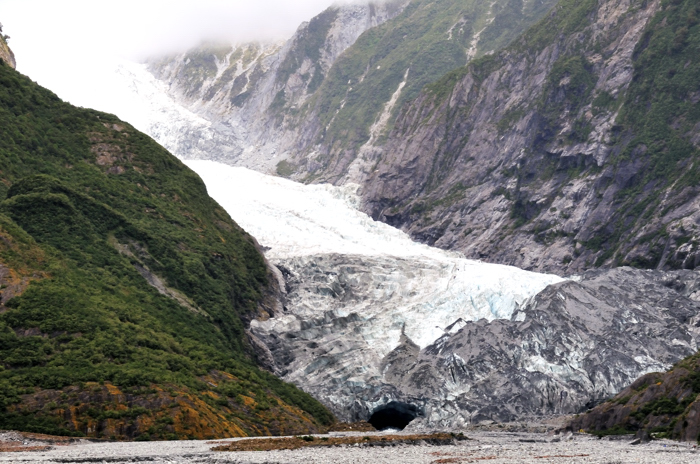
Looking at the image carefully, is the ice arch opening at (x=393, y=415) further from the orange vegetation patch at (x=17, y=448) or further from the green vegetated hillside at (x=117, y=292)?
the orange vegetation patch at (x=17, y=448)

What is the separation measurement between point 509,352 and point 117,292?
45370mm

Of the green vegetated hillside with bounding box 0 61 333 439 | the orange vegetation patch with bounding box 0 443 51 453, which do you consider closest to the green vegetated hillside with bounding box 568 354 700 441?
the green vegetated hillside with bounding box 0 61 333 439

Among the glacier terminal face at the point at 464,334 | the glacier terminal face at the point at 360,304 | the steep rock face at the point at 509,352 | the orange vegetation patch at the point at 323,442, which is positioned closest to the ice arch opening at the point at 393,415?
the glacier terminal face at the point at 464,334

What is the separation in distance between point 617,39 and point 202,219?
9578 cm

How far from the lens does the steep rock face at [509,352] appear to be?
98.1 meters

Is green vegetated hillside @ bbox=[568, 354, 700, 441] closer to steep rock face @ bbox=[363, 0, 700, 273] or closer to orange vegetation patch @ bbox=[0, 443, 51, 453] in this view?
orange vegetation patch @ bbox=[0, 443, 51, 453]

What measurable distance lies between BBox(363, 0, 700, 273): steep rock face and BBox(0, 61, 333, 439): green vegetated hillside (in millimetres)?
56603

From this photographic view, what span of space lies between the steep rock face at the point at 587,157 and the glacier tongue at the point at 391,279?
48.5 ft

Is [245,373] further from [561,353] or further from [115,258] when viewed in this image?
[561,353]

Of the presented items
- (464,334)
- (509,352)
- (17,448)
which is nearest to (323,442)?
(17,448)

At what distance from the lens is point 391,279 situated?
13412cm

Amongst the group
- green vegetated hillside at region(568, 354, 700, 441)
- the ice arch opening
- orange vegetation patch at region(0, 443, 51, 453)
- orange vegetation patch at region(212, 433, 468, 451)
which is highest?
green vegetated hillside at region(568, 354, 700, 441)

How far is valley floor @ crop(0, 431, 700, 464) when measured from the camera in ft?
145

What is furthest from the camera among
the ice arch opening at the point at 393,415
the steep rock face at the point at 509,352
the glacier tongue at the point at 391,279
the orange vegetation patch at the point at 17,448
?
the glacier tongue at the point at 391,279
